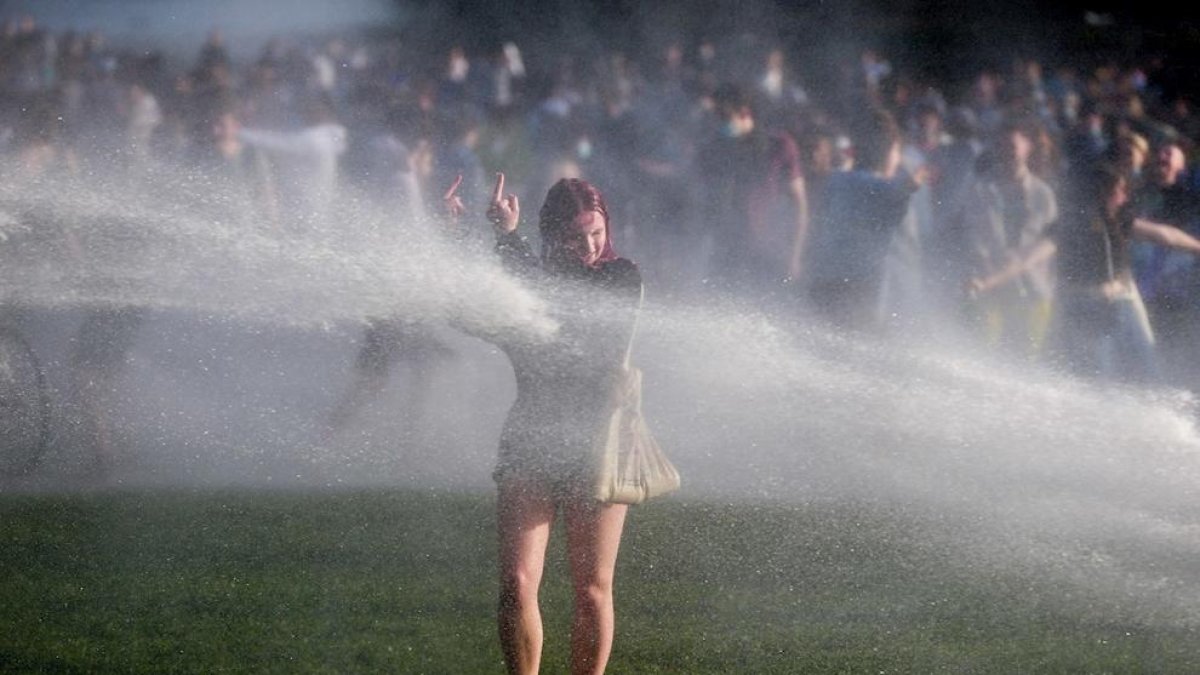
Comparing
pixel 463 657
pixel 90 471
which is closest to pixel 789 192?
pixel 90 471

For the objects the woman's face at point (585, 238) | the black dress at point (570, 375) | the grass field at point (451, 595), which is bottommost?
the grass field at point (451, 595)

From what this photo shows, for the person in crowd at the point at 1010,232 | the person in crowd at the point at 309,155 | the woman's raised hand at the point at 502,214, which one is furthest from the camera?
the person in crowd at the point at 309,155

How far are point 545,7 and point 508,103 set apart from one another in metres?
4.97

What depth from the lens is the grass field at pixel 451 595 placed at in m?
5.52

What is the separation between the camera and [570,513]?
4.75 metres

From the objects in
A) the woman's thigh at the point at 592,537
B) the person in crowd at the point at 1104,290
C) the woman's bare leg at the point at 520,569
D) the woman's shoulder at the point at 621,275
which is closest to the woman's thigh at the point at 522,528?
the woman's bare leg at the point at 520,569

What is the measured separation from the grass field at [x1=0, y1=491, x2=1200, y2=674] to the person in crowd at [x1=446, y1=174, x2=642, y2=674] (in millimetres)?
787

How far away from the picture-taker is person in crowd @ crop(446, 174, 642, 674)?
15.3 feet

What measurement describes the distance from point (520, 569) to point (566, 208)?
3.61ft

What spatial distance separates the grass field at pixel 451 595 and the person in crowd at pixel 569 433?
2.58 ft

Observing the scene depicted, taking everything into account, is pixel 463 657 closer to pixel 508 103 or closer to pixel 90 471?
pixel 90 471

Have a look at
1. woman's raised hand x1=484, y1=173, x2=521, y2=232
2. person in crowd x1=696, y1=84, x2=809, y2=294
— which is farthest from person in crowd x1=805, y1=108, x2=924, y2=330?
woman's raised hand x1=484, y1=173, x2=521, y2=232

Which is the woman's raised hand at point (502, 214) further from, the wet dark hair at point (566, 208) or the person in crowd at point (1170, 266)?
the person in crowd at point (1170, 266)

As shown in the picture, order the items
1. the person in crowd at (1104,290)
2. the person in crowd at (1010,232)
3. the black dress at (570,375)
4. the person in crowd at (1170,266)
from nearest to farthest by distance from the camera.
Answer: the black dress at (570,375) → the person in crowd at (1104,290) → the person in crowd at (1010,232) → the person in crowd at (1170,266)
